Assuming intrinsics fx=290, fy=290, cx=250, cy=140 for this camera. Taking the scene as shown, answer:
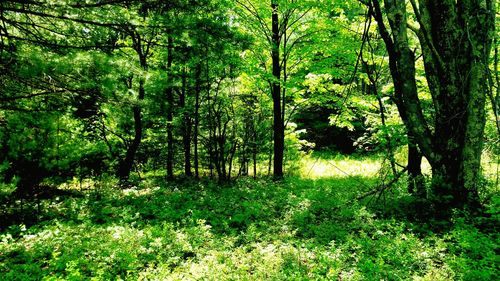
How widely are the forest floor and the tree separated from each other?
59cm

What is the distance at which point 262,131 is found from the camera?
12.2 metres

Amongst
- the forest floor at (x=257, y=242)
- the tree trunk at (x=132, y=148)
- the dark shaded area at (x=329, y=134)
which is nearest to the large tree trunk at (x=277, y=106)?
the forest floor at (x=257, y=242)

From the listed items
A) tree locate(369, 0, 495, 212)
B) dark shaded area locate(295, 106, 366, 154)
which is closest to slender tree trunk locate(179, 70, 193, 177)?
tree locate(369, 0, 495, 212)

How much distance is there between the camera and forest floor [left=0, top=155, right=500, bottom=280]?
3.93 metres

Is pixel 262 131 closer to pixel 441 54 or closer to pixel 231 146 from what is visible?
pixel 231 146

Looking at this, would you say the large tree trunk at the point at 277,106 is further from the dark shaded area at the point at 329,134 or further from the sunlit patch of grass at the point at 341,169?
the dark shaded area at the point at 329,134

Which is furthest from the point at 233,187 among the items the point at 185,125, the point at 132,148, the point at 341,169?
the point at 341,169

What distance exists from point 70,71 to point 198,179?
21.1 feet

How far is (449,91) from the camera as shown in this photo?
5.01 metres

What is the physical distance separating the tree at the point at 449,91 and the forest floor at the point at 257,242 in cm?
59

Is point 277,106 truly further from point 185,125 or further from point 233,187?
point 233,187

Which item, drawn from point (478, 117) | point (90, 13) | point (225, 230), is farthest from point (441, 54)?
point (90, 13)

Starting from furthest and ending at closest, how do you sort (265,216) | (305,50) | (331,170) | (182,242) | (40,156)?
(331,170) → (305,50) → (40,156) → (265,216) → (182,242)

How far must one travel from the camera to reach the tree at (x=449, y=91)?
479 centimetres
